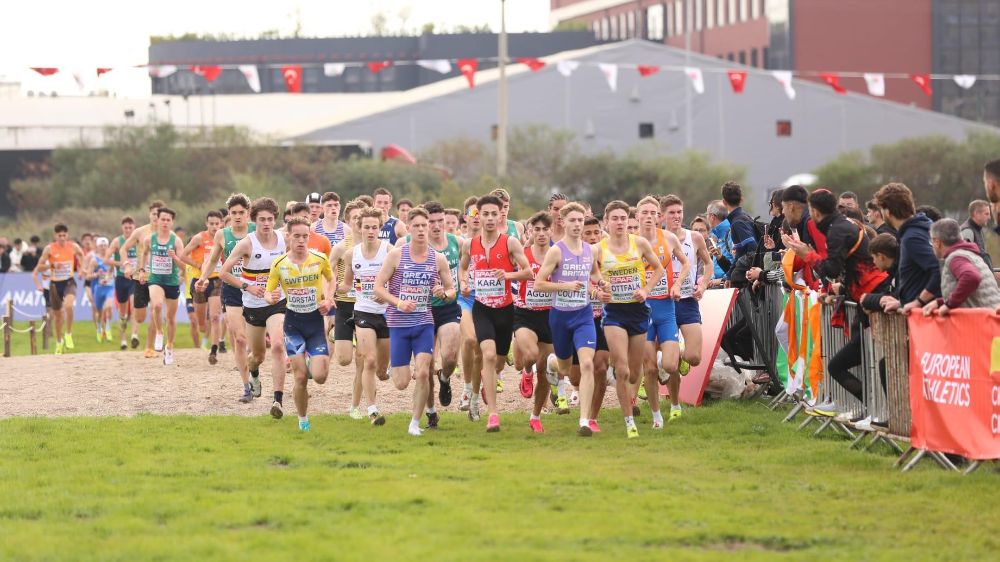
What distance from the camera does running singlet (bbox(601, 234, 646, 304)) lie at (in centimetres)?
1377

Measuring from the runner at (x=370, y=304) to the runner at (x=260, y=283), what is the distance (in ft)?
2.97

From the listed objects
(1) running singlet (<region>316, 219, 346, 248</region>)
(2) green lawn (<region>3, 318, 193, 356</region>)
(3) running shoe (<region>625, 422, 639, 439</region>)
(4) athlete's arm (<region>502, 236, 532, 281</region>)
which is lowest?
(2) green lawn (<region>3, 318, 193, 356</region>)

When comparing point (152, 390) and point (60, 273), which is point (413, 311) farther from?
point (60, 273)

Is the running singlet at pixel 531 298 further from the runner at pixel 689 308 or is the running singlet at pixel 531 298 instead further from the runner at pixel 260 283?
the runner at pixel 260 283

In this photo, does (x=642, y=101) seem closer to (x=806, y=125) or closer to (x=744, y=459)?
(x=806, y=125)

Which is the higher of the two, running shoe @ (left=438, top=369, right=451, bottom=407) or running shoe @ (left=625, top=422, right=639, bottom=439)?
running shoe @ (left=438, top=369, right=451, bottom=407)

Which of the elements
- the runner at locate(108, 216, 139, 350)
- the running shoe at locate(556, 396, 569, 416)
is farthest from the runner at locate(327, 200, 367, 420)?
the runner at locate(108, 216, 139, 350)

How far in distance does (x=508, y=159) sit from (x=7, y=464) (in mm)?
51517

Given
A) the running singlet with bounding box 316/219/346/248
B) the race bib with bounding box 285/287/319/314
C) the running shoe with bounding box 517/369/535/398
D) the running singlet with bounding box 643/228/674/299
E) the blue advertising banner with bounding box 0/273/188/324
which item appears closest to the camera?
the race bib with bounding box 285/287/319/314

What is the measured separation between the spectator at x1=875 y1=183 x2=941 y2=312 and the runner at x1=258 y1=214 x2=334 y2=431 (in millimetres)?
5298

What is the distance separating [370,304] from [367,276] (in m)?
0.27

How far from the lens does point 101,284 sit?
29109 millimetres

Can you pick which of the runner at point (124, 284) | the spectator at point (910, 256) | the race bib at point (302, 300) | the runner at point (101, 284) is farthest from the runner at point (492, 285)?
the runner at point (101, 284)

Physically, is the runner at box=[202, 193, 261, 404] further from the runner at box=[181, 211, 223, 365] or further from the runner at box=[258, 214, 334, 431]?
the runner at box=[181, 211, 223, 365]
